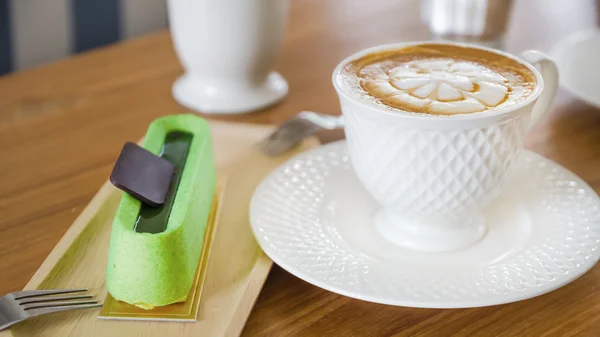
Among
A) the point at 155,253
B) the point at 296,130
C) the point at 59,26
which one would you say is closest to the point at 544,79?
the point at 296,130

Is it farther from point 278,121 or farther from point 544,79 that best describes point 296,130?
point 544,79

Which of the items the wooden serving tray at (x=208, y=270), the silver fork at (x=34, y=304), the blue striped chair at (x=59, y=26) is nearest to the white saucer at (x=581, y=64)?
the wooden serving tray at (x=208, y=270)

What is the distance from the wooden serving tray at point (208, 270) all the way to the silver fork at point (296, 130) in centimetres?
2

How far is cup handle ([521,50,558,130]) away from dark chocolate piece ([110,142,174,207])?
36cm

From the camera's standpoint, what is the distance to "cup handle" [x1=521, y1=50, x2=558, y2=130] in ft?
2.25

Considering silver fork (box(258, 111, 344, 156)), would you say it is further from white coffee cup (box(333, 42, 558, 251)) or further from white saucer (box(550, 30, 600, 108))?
white saucer (box(550, 30, 600, 108))

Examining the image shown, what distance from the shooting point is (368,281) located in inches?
22.4

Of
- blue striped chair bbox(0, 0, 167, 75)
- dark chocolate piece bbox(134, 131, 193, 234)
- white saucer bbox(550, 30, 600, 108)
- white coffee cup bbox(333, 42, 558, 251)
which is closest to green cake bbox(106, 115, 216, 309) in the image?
dark chocolate piece bbox(134, 131, 193, 234)

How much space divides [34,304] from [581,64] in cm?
82

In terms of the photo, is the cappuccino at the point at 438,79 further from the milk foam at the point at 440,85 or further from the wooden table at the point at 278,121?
the wooden table at the point at 278,121

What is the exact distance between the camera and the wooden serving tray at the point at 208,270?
1.77 feet

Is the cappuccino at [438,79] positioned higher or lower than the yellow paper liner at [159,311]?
higher

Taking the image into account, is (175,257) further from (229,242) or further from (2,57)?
(2,57)

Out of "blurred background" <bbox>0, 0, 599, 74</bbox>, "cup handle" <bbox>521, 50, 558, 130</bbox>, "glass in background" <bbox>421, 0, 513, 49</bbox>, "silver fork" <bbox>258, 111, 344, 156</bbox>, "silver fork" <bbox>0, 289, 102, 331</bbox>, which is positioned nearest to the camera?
"silver fork" <bbox>0, 289, 102, 331</bbox>
